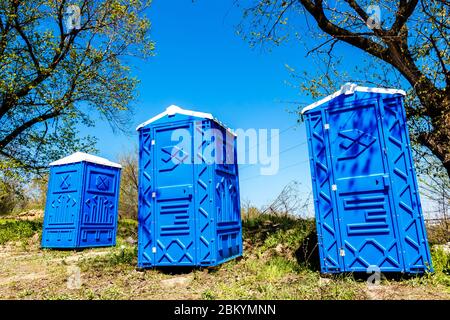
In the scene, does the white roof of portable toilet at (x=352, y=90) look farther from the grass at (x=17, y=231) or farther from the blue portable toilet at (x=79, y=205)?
the grass at (x=17, y=231)

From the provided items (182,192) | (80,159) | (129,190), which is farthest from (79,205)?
(129,190)

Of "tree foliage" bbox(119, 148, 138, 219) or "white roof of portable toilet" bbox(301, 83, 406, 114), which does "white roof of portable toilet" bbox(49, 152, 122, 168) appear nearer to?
"white roof of portable toilet" bbox(301, 83, 406, 114)

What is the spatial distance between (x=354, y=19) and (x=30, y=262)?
8848 millimetres

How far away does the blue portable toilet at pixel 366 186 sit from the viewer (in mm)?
4754

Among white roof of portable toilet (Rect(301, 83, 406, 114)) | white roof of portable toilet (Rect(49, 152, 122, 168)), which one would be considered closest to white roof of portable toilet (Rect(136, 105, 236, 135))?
white roof of portable toilet (Rect(301, 83, 406, 114))

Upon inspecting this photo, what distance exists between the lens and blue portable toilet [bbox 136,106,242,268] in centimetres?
582

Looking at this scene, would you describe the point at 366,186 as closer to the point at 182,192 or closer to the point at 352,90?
the point at 352,90

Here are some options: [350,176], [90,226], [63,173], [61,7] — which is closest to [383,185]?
[350,176]

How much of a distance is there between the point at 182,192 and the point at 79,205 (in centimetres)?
520

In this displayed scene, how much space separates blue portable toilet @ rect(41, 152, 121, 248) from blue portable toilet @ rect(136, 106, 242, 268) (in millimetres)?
4402

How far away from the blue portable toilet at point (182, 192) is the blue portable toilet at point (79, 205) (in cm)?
440

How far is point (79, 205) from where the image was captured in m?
9.80
